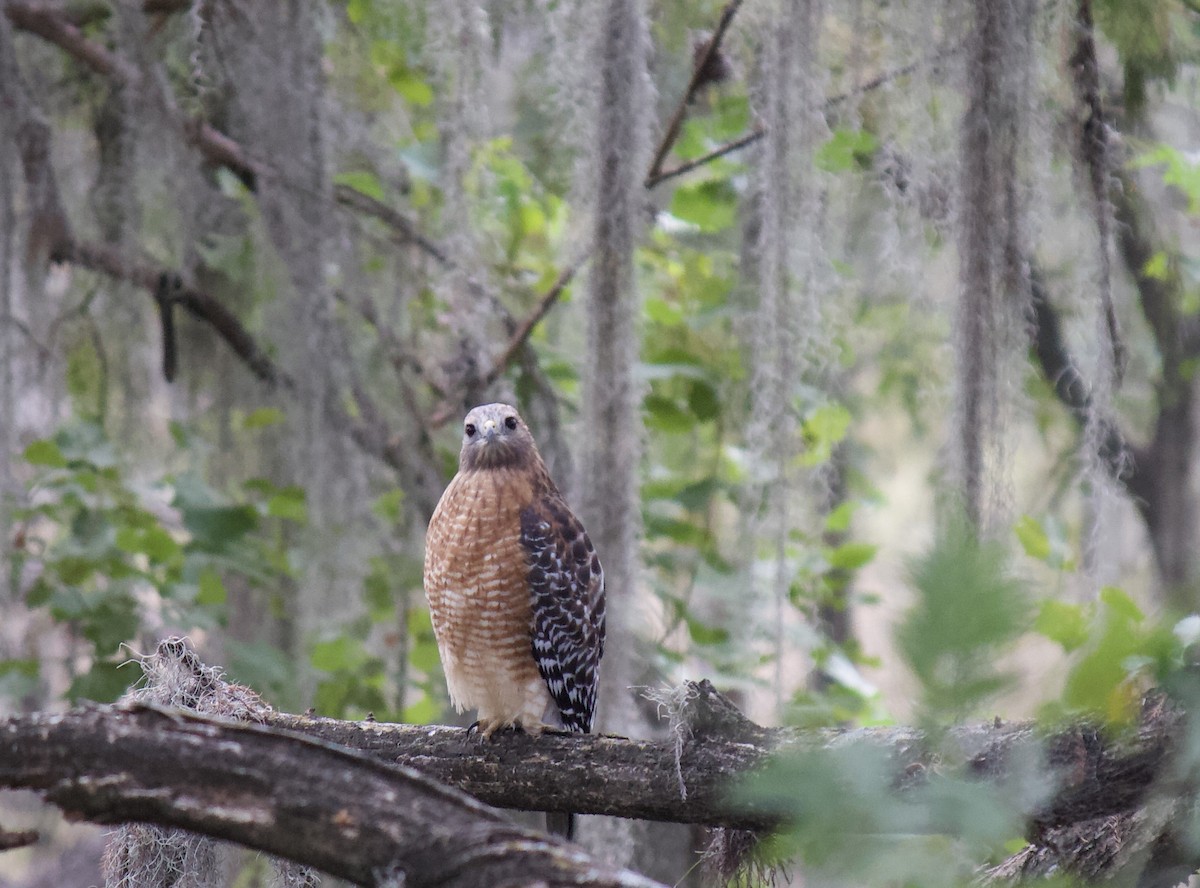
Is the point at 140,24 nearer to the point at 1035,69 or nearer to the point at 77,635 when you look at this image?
the point at 77,635

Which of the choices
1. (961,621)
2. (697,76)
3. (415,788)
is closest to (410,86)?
(697,76)

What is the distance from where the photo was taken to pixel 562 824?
295 cm

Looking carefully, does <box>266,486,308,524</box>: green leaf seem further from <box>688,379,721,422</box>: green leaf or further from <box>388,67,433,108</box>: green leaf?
<box>388,67,433,108</box>: green leaf

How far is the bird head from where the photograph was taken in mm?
3330

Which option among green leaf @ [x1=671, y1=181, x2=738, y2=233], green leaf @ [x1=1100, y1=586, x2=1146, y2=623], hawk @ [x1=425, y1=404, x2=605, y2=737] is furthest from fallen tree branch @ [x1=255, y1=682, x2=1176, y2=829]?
green leaf @ [x1=671, y1=181, x2=738, y2=233]

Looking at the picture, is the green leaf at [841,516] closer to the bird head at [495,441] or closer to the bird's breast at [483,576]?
the bird head at [495,441]

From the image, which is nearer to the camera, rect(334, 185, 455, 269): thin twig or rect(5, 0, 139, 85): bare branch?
rect(5, 0, 139, 85): bare branch

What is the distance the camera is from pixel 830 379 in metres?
3.62

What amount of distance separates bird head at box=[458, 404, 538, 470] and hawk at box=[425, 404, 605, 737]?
0.20ft

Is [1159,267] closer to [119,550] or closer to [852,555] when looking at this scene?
[852,555]

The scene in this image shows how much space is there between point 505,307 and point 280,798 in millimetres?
3086

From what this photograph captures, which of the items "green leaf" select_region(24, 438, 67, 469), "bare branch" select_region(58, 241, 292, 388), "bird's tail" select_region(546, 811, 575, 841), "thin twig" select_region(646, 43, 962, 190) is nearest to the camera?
"thin twig" select_region(646, 43, 962, 190)

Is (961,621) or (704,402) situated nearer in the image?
(961,621)

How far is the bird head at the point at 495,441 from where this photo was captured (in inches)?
131
